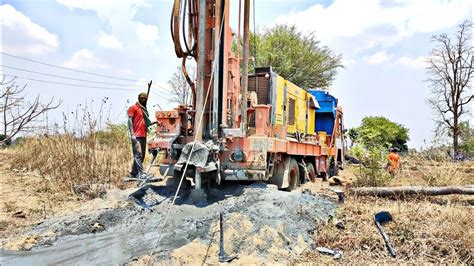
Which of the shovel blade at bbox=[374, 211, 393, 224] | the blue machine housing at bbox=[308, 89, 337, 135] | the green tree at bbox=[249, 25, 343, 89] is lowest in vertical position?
the shovel blade at bbox=[374, 211, 393, 224]

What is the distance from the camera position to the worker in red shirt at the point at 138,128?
28.1 feet

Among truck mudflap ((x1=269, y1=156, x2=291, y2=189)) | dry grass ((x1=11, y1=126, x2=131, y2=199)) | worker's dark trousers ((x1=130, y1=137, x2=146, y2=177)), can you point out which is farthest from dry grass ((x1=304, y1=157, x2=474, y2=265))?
dry grass ((x1=11, y1=126, x2=131, y2=199))

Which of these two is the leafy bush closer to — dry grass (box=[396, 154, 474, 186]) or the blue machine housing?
dry grass (box=[396, 154, 474, 186])

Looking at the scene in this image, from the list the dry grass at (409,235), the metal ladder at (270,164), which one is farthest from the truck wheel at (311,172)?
the dry grass at (409,235)

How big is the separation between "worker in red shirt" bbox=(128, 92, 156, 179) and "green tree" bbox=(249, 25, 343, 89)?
56.8ft

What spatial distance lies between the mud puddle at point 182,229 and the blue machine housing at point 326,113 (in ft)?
24.6

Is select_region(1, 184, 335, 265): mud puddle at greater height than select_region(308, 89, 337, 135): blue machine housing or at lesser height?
lesser

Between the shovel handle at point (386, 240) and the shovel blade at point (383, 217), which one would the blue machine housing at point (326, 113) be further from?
the shovel handle at point (386, 240)

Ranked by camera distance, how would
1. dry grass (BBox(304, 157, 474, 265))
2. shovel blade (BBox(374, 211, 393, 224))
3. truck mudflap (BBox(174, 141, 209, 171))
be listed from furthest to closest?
truck mudflap (BBox(174, 141, 209, 171)) < shovel blade (BBox(374, 211, 393, 224)) < dry grass (BBox(304, 157, 474, 265))

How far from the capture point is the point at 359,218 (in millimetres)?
6555

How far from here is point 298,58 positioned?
26250 millimetres

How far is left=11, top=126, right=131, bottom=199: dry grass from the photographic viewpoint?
8977mm

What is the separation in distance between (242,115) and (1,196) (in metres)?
5.37

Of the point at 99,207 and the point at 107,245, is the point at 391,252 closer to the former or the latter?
the point at 107,245
